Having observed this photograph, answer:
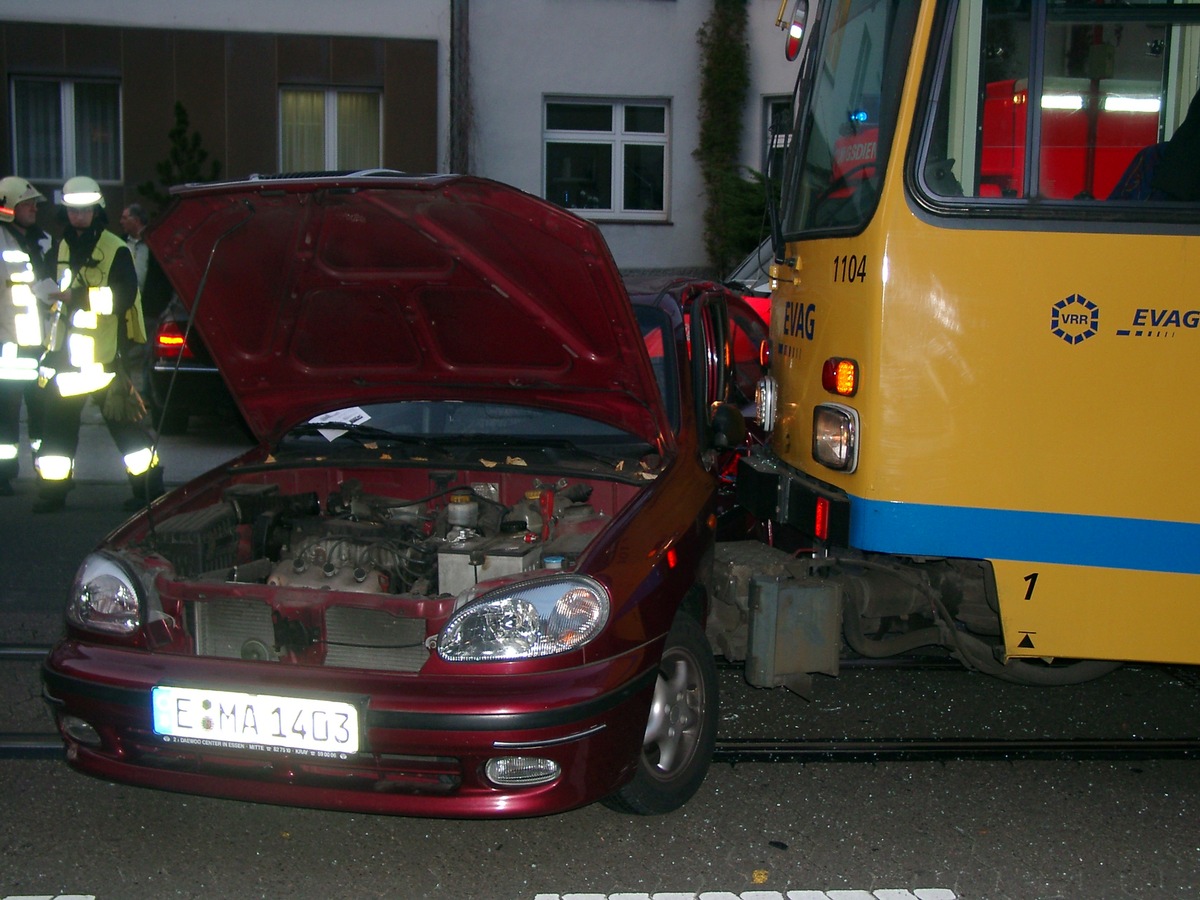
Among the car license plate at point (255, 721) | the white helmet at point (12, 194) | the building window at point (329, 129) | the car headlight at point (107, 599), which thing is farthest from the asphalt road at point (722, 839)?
the building window at point (329, 129)

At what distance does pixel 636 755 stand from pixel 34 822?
6.35ft

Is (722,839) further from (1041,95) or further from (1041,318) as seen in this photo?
(1041,95)

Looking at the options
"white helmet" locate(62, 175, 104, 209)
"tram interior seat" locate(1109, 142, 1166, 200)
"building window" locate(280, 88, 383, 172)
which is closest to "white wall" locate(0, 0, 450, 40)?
"building window" locate(280, 88, 383, 172)

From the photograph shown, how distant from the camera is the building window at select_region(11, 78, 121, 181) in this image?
1720 cm

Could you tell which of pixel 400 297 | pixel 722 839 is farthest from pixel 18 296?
pixel 722 839

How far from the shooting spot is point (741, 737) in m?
4.88

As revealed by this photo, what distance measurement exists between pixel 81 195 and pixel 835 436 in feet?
19.0

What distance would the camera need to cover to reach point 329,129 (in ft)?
57.6

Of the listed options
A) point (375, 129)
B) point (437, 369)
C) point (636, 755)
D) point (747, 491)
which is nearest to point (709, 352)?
point (747, 491)

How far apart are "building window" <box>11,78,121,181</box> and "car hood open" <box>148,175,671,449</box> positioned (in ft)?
46.0

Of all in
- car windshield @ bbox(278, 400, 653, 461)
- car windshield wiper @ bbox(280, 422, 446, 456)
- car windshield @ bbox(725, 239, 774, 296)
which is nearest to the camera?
car windshield @ bbox(278, 400, 653, 461)

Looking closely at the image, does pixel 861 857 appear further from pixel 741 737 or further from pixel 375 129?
pixel 375 129

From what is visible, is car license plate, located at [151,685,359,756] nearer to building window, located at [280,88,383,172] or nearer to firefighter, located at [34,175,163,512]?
firefighter, located at [34,175,163,512]

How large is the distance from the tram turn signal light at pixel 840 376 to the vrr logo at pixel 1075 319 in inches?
26.0
